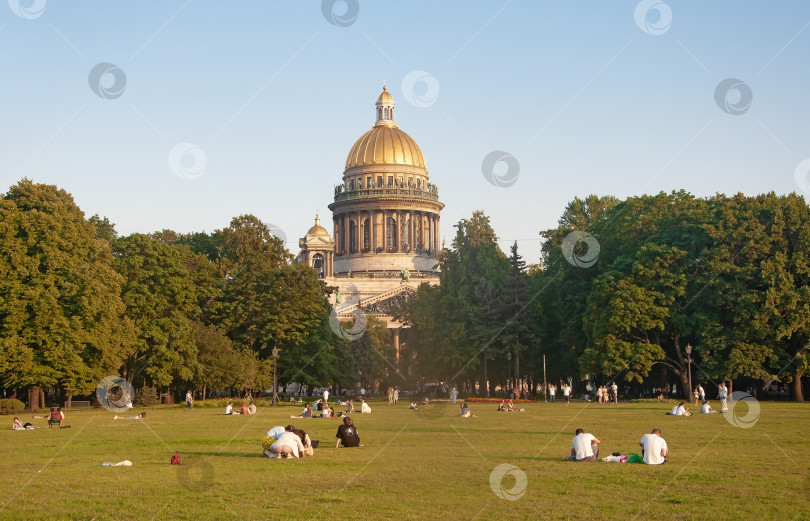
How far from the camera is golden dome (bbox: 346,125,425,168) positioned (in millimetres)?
156250

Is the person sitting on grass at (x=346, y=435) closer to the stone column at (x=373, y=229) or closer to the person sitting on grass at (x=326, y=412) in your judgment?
the person sitting on grass at (x=326, y=412)

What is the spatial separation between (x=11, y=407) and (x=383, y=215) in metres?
109

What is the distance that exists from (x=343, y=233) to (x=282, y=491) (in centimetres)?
14302

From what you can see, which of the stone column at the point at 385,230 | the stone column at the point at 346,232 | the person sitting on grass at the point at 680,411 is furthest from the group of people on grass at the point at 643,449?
the stone column at the point at 346,232

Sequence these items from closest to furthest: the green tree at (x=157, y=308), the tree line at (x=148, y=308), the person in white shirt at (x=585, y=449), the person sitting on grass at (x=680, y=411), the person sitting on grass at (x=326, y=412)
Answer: the person in white shirt at (x=585, y=449)
the person sitting on grass at (x=680, y=411)
the person sitting on grass at (x=326, y=412)
the tree line at (x=148, y=308)
the green tree at (x=157, y=308)

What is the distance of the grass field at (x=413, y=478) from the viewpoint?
14422 mm

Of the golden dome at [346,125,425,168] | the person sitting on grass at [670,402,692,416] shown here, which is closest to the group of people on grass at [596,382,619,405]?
the person sitting on grass at [670,402,692,416]

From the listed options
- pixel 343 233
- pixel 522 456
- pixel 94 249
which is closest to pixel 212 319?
pixel 94 249

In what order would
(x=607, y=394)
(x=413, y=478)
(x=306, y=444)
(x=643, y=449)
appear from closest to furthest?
1. (x=413, y=478)
2. (x=643, y=449)
3. (x=306, y=444)
4. (x=607, y=394)

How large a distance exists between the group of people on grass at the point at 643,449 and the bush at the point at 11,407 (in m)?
35.0

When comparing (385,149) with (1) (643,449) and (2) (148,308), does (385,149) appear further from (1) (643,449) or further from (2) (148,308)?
(1) (643,449)

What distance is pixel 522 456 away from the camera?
22.1 m

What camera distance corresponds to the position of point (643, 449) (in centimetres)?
2031

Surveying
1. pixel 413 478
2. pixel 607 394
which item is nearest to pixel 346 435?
pixel 413 478
